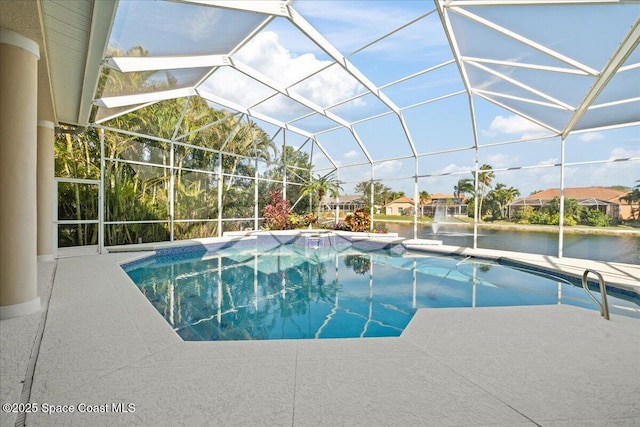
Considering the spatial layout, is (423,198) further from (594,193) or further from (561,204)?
(594,193)

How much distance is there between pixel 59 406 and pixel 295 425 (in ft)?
5.62

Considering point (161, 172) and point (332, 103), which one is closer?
point (332, 103)

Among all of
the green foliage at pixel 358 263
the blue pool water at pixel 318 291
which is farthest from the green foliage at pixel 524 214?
the green foliage at pixel 358 263

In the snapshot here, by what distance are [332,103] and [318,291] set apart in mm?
7753

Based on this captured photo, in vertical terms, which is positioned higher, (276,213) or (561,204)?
(561,204)

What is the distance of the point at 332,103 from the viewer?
11758mm

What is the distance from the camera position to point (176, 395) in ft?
7.55

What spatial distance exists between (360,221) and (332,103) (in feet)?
20.4

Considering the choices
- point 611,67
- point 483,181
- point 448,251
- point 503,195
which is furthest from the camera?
point 503,195

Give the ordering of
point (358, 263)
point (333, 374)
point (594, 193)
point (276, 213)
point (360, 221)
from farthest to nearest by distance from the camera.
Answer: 1. point (360, 221)
2. point (276, 213)
3. point (358, 263)
4. point (594, 193)
5. point (333, 374)

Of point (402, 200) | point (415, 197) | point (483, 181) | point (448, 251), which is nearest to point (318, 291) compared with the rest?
point (448, 251)

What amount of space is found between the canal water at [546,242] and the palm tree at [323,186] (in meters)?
3.91

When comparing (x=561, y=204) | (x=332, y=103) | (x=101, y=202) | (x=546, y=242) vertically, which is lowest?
(x=546, y=242)

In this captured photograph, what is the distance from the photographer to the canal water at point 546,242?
29.8ft
